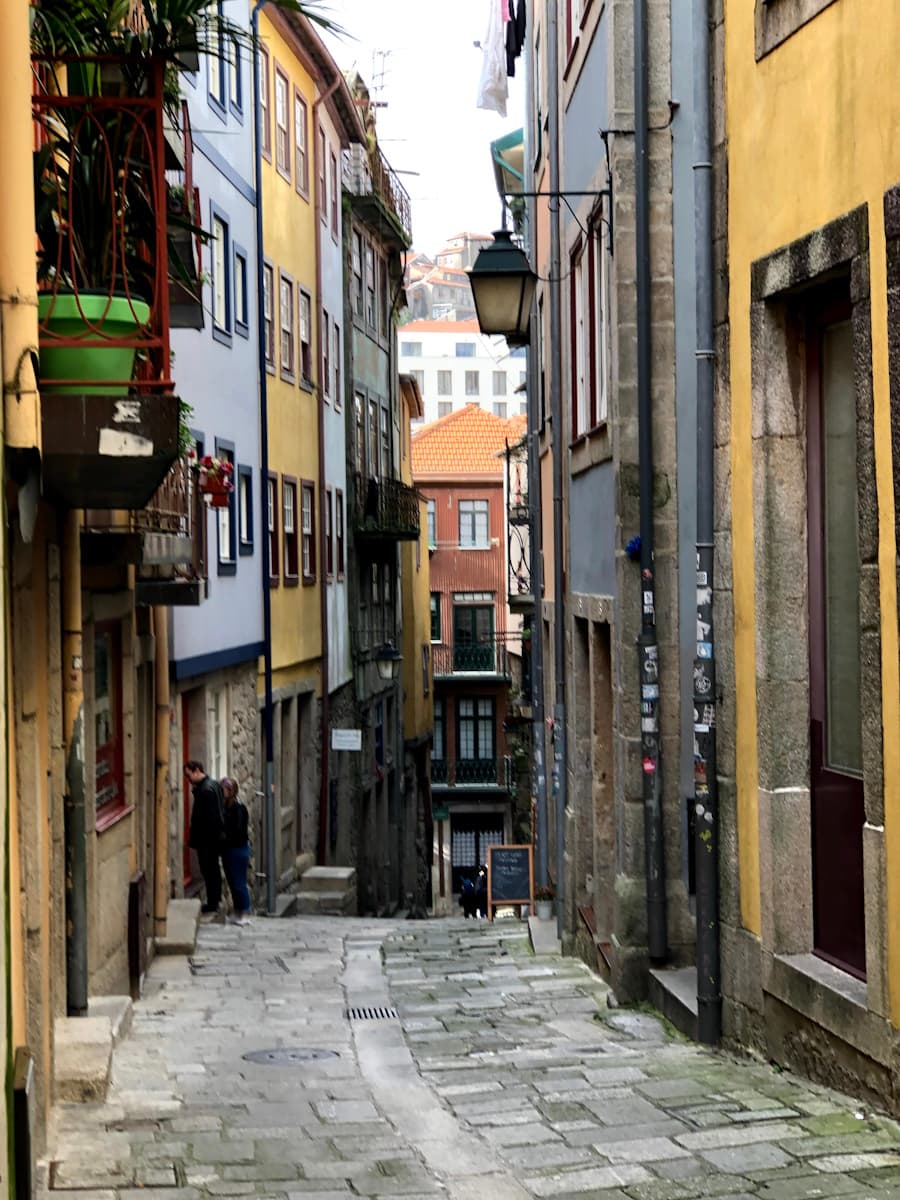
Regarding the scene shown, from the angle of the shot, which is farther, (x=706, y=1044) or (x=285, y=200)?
(x=285, y=200)

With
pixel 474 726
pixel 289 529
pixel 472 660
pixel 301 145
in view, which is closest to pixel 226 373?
pixel 289 529

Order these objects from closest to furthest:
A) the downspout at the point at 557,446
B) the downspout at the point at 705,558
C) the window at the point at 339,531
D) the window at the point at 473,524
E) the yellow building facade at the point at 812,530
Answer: the yellow building facade at the point at 812,530
the downspout at the point at 705,558
the downspout at the point at 557,446
the window at the point at 339,531
the window at the point at 473,524

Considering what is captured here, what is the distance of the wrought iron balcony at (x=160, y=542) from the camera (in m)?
11.6

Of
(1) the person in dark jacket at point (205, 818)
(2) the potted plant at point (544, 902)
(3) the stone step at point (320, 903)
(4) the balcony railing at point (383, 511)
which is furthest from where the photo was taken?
(4) the balcony railing at point (383, 511)

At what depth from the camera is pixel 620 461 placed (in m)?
11.8

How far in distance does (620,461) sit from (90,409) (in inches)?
220

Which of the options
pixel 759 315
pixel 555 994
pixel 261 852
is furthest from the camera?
pixel 261 852

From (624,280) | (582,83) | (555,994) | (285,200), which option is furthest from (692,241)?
(285,200)

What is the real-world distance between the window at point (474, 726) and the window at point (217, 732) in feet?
127

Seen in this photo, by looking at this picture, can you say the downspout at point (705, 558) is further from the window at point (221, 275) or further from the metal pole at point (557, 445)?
the window at point (221, 275)

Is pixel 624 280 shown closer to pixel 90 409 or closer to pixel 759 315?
pixel 759 315

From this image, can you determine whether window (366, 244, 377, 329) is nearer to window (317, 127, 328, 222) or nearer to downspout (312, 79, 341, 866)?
window (317, 127, 328, 222)

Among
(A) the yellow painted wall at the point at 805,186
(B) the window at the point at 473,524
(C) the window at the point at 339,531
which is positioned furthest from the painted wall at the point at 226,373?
(B) the window at the point at 473,524

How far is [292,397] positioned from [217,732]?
7114 millimetres
